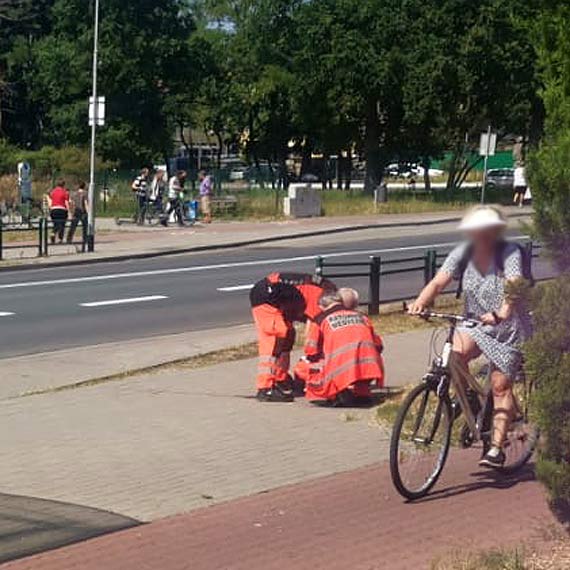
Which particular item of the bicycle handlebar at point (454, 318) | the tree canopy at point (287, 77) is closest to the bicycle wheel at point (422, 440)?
the bicycle handlebar at point (454, 318)

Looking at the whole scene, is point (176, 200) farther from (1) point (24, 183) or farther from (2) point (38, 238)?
(2) point (38, 238)

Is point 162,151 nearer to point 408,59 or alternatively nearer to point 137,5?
point 137,5

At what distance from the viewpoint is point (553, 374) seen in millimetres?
5297

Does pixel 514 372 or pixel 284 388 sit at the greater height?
pixel 514 372

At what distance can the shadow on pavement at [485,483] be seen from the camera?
768cm

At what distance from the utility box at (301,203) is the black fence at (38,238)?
9.40 meters

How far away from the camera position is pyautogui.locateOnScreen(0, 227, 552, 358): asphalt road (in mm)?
17609

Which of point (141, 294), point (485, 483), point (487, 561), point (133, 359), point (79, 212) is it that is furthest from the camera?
point (79, 212)

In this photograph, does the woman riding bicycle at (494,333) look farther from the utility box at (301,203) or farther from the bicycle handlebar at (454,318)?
the utility box at (301,203)

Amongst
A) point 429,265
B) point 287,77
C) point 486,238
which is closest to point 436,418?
point 486,238

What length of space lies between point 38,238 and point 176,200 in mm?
8164

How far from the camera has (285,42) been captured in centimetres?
7244

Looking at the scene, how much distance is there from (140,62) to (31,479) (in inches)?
2127

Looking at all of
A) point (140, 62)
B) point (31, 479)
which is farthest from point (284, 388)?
point (140, 62)
